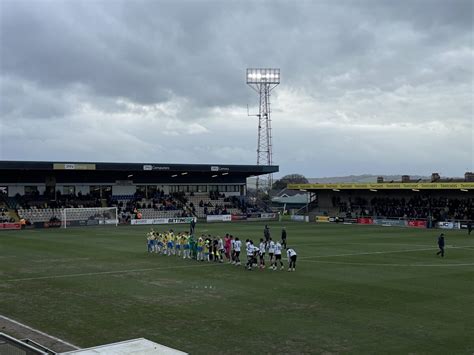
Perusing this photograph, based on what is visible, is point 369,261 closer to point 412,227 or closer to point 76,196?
point 412,227

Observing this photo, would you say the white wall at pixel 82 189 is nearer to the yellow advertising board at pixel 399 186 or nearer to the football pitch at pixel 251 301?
the yellow advertising board at pixel 399 186

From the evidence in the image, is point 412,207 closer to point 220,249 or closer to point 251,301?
point 220,249

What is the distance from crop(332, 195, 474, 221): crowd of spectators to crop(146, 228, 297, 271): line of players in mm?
41755

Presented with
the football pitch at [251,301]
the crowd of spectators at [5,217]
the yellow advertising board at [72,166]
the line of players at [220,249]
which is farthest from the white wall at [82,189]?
the line of players at [220,249]

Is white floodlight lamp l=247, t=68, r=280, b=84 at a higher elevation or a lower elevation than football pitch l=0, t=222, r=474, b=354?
higher

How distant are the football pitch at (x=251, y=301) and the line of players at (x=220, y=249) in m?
0.93

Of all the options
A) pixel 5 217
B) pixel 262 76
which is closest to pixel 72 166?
pixel 5 217

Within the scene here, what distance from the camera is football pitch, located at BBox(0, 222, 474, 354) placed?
613 inches

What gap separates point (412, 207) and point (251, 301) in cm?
5926

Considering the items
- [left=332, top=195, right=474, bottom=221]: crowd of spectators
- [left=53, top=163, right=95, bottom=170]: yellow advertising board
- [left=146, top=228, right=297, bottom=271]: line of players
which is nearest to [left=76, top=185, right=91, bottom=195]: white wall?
[left=53, top=163, right=95, bottom=170]: yellow advertising board

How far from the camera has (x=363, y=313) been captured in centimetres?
1886

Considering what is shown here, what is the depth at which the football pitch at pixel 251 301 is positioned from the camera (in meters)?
15.6

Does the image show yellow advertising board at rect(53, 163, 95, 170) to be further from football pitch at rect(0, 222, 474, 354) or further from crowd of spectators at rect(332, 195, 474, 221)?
crowd of spectators at rect(332, 195, 474, 221)

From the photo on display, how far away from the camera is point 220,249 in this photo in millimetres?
33031
